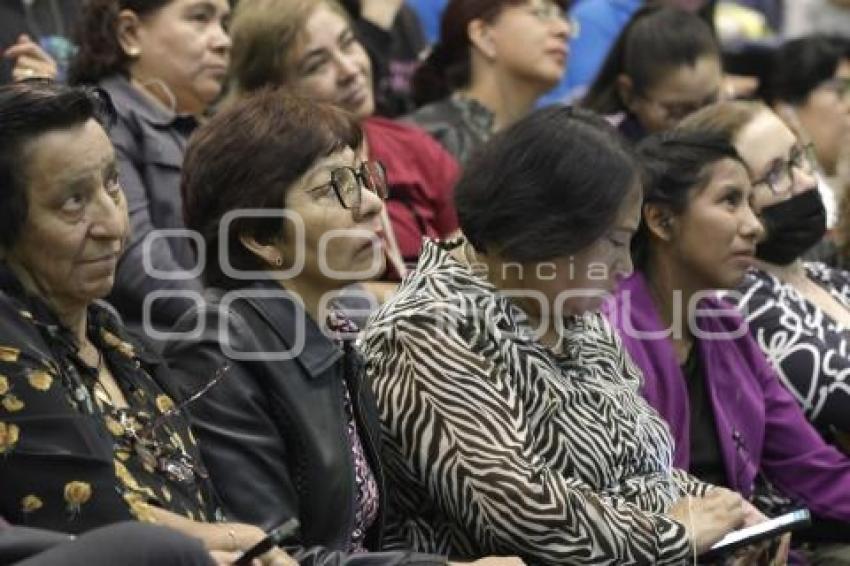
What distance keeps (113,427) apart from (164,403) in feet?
0.58

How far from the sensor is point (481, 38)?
5887mm

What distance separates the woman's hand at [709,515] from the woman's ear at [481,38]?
2.46 metres

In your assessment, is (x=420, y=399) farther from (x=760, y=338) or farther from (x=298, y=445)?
(x=760, y=338)

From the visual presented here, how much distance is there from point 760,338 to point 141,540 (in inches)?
95.0

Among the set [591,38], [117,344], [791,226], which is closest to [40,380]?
[117,344]

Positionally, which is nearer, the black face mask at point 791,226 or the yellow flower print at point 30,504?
the yellow flower print at point 30,504

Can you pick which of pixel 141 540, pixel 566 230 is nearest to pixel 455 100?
pixel 566 230

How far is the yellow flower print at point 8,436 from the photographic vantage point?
2.70 metres

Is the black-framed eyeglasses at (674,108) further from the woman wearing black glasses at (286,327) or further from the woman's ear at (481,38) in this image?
the woman wearing black glasses at (286,327)

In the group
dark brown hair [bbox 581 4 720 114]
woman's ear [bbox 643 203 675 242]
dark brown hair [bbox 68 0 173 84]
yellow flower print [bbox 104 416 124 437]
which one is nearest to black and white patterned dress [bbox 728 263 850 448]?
woman's ear [bbox 643 203 675 242]

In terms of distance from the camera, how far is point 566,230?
3.55 meters

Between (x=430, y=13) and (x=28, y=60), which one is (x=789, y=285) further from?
(x=430, y=13)

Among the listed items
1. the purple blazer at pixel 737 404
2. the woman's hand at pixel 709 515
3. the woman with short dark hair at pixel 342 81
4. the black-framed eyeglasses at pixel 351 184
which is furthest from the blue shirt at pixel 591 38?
the black-framed eyeglasses at pixel 351 184

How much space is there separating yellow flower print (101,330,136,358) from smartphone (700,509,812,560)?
3.93ft
